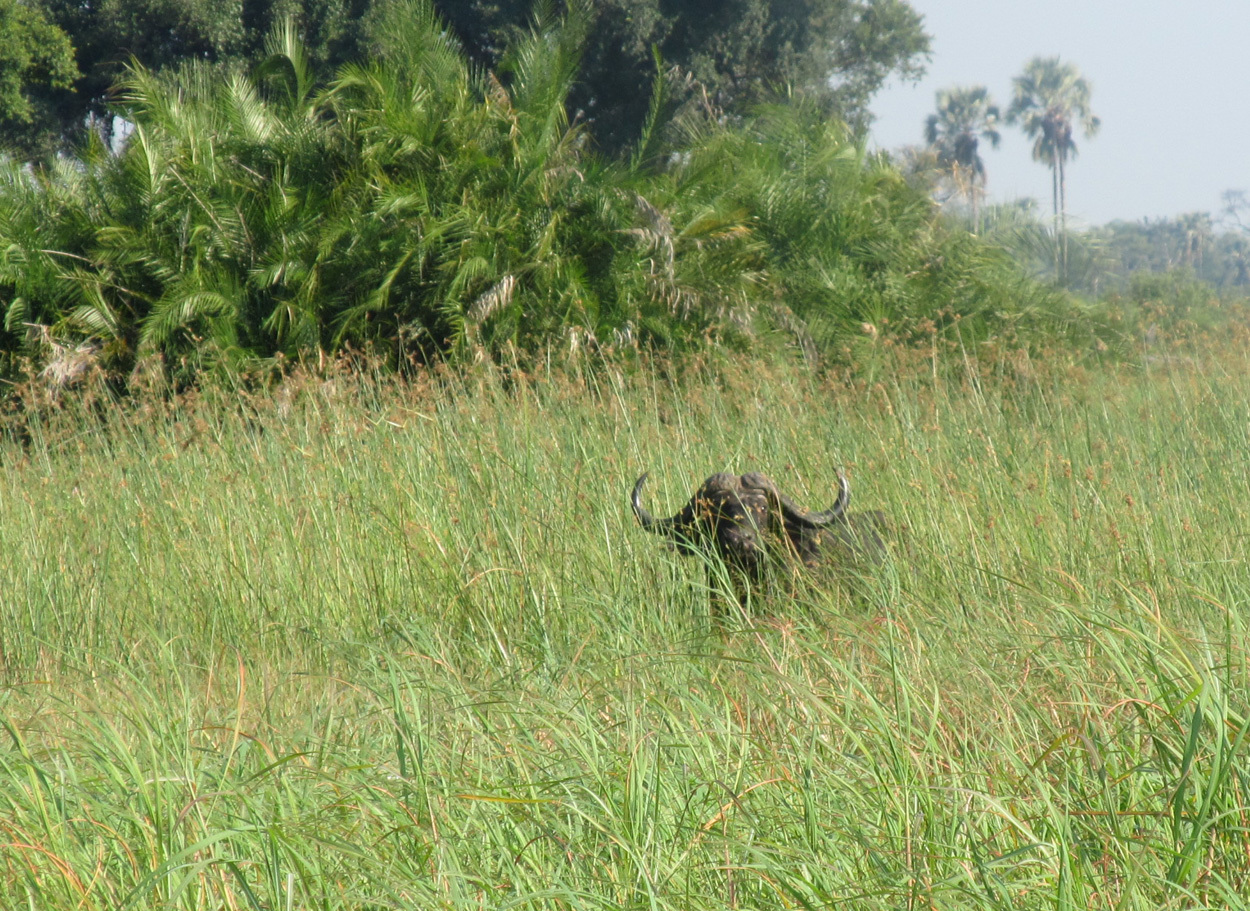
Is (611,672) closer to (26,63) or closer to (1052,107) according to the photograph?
(26,63)

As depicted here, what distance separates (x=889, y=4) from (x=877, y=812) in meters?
22.7

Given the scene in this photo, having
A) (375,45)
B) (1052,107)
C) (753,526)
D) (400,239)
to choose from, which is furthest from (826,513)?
(1052,107)

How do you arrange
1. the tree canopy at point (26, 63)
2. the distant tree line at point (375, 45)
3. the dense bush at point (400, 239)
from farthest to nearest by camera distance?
1. the distant tree line at point (375, 45)
2. the tree canopy at point (26, 63)
3. the dense bush at point (400, 239)

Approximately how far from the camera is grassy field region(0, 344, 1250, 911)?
5.95 ft

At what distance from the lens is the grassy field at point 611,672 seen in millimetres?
1814

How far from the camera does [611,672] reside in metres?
2.97

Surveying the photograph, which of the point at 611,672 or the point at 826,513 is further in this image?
the point at 826,513

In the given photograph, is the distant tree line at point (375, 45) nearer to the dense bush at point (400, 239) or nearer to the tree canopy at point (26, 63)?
the tree canopy at point (26, 63)

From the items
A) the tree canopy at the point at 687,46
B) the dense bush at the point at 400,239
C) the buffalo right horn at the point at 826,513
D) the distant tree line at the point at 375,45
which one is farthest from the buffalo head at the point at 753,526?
the tree canopy at the point at 687,46

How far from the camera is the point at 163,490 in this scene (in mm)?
5258

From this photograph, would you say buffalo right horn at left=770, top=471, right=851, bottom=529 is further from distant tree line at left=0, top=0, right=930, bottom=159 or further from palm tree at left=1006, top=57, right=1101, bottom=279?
palm tree at left=1006, top=57, right=1101, bottom=279

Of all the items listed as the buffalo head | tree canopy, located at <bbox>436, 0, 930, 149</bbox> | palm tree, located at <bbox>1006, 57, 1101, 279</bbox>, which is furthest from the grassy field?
palm tree, located at <bbox>1006, 57, 1101, 279</bbox>

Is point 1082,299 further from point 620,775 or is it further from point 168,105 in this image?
point 620,775

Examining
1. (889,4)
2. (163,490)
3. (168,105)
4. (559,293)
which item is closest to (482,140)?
(559,293)
